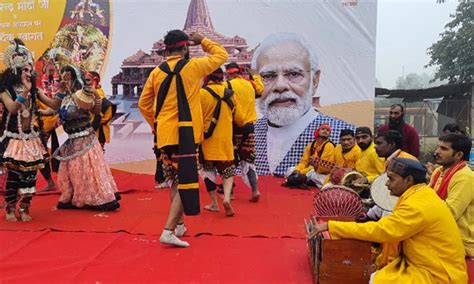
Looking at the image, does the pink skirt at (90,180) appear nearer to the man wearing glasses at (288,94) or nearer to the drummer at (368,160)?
the drummer at (368,160)

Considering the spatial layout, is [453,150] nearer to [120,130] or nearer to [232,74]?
[232,74]

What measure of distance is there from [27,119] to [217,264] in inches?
94.9

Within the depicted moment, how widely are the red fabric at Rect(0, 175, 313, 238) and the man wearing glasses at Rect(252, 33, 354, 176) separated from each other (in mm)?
1480

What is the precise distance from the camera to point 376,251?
9.21ft

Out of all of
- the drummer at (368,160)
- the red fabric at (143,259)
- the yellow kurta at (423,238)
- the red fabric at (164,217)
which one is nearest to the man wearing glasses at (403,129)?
the drummer at (368,160)

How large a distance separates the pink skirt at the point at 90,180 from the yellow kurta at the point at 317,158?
9.20 feet

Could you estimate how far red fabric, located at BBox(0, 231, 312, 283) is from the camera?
2.79 metres

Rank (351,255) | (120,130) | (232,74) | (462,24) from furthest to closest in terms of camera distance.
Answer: (462,24)
(120,130)
(232,74)
(351,255)

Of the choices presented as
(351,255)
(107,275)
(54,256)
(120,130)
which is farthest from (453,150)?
(120,130)

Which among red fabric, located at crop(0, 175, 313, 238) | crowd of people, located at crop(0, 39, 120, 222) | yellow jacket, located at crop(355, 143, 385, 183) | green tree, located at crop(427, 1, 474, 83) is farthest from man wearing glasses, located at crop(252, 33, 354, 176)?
green tree, located at crop(427, 1, 474, 83)

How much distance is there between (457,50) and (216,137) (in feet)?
49.9

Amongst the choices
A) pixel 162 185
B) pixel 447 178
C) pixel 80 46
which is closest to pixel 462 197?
pixel 447 178

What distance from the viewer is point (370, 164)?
4555mm

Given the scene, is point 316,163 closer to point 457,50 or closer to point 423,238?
point 423,238
